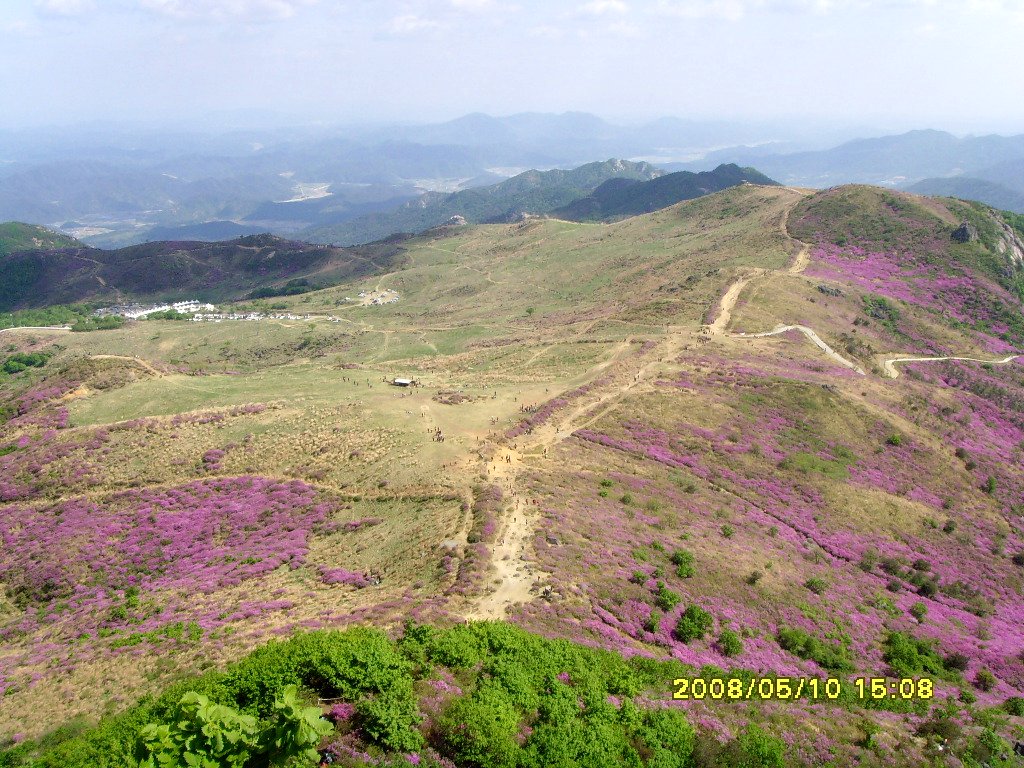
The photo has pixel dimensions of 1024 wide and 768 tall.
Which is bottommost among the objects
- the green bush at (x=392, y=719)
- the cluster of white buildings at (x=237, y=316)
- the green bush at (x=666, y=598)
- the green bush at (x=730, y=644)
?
the cluster of white buildings at (x=237, y=316)

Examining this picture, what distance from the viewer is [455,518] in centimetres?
3192

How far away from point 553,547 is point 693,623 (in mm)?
7600

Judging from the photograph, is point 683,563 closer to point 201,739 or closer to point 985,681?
point 985,681

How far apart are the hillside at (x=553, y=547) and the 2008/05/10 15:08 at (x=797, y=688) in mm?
171

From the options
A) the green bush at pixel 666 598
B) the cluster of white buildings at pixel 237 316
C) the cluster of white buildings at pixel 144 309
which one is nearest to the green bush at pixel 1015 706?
the green bush at pixel 666 598

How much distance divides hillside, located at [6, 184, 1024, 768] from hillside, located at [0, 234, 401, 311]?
12280 centimetres

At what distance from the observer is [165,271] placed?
599 ft

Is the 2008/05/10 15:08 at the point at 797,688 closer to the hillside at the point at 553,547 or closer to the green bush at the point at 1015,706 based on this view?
the hillside at the point at 553,547

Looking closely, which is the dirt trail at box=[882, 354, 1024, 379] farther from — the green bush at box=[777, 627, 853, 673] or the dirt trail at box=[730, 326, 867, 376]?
the green bush at box=[777, 627, 853, 673]

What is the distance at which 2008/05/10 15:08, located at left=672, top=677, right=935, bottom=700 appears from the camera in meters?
22.2

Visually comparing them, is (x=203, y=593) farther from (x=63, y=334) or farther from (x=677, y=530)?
(x=63, y=334)

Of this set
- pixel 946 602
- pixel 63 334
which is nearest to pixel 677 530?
pixel 946 602

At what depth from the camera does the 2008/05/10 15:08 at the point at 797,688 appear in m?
22.2

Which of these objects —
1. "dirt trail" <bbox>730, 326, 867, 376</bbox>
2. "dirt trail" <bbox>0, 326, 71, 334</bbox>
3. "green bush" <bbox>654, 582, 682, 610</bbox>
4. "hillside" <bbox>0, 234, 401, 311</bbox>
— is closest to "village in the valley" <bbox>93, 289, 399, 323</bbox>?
"dirt trail" <bbox>0, 326, 71, 334</bbox>
